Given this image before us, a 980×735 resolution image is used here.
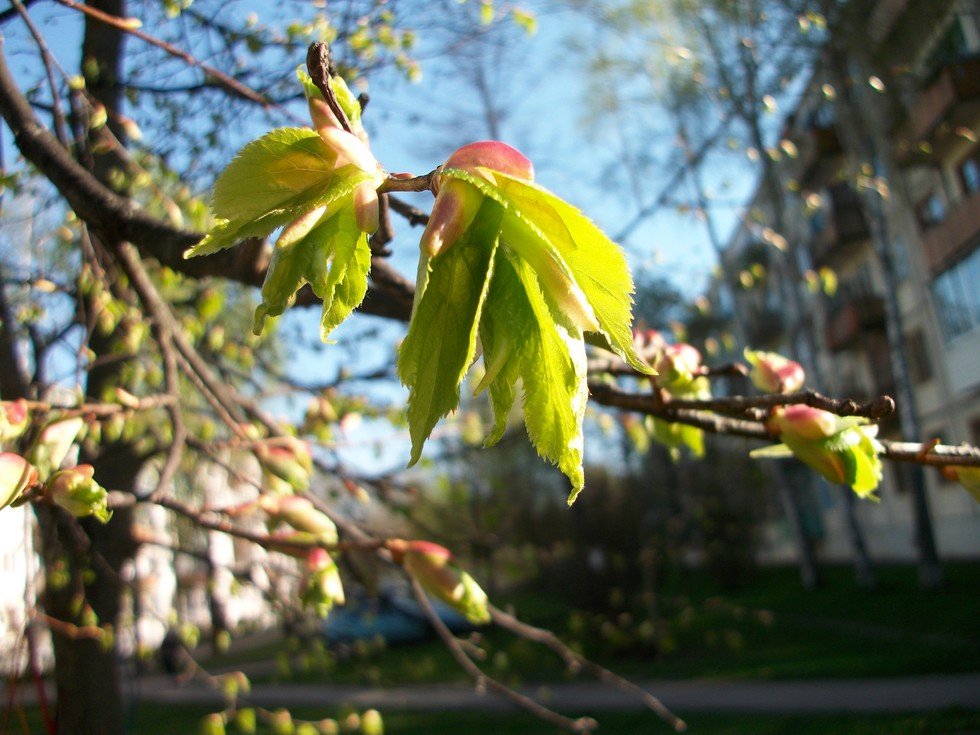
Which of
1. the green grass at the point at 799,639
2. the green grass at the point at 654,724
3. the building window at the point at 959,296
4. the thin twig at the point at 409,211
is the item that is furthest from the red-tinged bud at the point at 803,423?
the building window at the point at 959,296

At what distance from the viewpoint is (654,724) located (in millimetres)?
8234

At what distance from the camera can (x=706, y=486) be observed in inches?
859

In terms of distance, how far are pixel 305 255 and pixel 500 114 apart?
27.5ft

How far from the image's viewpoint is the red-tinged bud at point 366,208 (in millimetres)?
647

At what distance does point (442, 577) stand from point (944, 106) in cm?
1487

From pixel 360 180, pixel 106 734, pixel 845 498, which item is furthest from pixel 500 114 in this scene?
pixel 845 498

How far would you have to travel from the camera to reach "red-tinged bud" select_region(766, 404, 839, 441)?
1141 millimetres

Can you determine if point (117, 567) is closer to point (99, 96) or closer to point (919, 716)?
point (99, 96)

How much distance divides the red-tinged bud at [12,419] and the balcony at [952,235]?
15.8 m

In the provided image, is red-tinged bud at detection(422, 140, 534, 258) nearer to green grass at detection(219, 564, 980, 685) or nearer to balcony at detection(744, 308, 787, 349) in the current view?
green grass at detection(219, 564, 980, 685)

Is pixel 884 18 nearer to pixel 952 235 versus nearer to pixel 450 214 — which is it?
pixel 952 235

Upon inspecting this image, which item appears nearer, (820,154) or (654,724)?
(654,724)

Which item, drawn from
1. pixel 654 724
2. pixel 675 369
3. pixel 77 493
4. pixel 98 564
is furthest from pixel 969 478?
pixel 654 724

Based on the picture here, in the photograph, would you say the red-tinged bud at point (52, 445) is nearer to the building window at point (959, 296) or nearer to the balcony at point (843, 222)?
the building window at point (959, 296)
